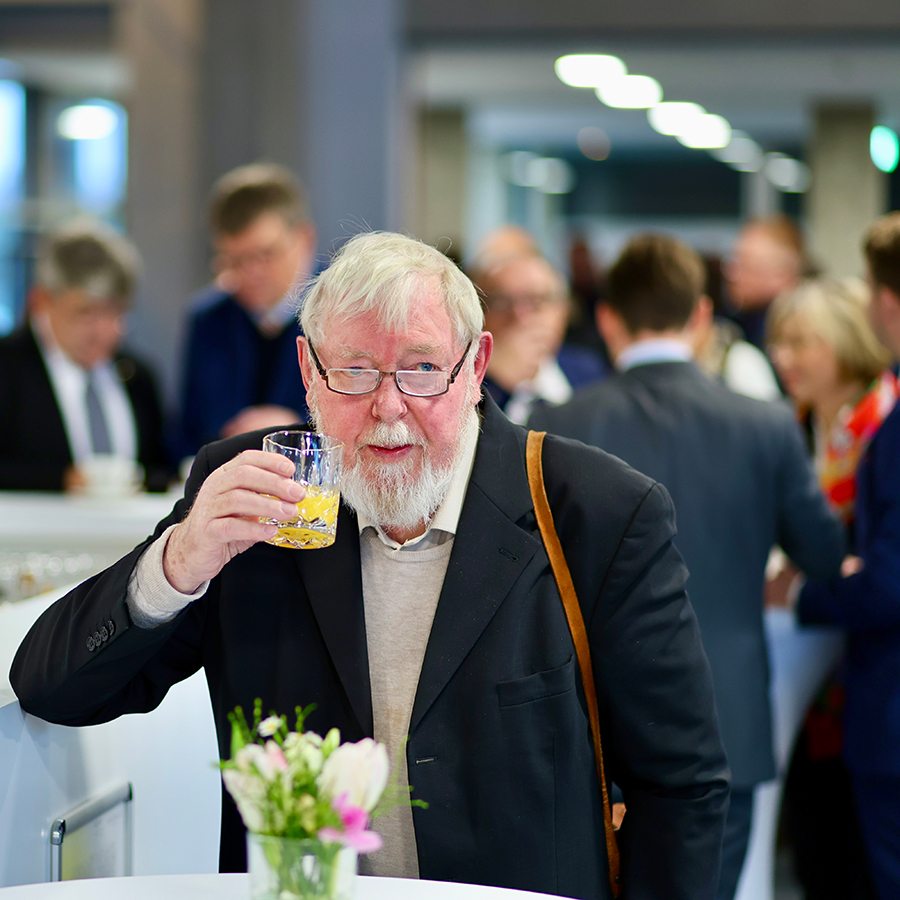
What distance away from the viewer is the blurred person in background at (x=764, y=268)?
549 centimetres

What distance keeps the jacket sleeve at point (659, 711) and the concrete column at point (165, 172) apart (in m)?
5.05

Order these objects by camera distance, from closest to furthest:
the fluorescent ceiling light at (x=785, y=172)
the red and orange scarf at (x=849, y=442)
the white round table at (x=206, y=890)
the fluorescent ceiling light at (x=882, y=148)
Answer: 1. the white round table at (x=206, y=890)
2. the red and orange scarf at (x=849, y=442)
3. the fluorescent ceiling light at (x=882, y=148)
4. the fluorescent ceiling light at (x=785, y=172)

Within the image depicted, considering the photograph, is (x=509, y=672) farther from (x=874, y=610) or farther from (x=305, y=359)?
(x=874, y=610)

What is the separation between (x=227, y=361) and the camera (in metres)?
4.36

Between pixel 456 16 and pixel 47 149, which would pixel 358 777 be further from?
pixel 47 149

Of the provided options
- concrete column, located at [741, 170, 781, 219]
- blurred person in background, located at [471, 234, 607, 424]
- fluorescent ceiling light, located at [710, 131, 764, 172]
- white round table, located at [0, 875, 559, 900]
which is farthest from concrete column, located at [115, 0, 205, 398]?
concrete column, located at [741, 170, 781, 219]

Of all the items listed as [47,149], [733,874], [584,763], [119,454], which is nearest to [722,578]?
[733,874]

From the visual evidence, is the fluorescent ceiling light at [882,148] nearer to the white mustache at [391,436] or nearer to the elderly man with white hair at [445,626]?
the elderly man with white hair at [445,626]

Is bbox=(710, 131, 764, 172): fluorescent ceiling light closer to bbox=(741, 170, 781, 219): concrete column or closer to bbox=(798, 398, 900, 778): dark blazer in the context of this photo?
bbox=(741, 170, 781, 219): concrete column

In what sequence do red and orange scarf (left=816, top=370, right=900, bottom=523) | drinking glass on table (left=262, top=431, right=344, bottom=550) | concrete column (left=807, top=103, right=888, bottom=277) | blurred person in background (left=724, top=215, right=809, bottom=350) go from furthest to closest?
concrete column (left=807, top=103, right=888, bottom=277) → blurred person in background (left=724, top=215, right=809, bottom=350) → red and orange scarf (left=816, top=370, right=900, bottom=523) → drinking glass on table (left=262, top=431, right=344, bottom=550)

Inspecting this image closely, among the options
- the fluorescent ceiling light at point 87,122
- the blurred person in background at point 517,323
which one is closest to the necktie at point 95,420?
the blurred person in background at point 517,323

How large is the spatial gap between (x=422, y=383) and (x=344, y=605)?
1.15 ft

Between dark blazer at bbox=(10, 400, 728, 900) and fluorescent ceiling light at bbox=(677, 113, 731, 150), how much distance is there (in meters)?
10.0

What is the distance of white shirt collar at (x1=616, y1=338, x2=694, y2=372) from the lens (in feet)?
9.61
